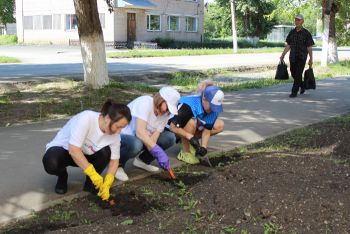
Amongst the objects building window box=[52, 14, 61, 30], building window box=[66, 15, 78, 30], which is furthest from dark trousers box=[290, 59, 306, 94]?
building window box=[52, 14, 61, 30]

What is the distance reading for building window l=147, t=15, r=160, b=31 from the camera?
40312 mm

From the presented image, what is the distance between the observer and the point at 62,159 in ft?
13.9

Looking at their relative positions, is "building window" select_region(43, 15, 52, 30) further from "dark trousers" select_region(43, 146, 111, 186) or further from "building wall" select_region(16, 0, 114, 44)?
"dark trousers" select_region(43, 146, 111, 186)

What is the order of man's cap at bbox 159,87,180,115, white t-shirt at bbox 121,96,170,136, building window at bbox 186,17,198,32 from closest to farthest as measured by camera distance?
man's cap at bbox 159,87,180,115 → white t-shirt at bbox 121,96,170,136 → building window at bbox 186,17,198,32

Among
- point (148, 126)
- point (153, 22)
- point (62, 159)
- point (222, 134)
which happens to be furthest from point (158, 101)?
point (153, 22)

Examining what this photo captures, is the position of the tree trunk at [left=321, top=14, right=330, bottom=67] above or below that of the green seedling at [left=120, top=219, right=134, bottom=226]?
above

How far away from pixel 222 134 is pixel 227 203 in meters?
3.28

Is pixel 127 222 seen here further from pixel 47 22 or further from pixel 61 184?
pixel 47 22

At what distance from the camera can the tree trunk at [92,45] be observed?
10039 mm

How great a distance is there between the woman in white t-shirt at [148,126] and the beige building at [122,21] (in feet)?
105

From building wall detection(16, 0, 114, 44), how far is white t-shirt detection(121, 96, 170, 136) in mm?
32494

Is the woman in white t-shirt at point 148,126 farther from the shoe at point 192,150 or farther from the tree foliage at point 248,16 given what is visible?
the tree foliage at point 248,16

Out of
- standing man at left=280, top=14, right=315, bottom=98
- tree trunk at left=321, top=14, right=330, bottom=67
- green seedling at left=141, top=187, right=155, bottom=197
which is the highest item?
tree trunk at left=321, top=14, right=330, bottom=67

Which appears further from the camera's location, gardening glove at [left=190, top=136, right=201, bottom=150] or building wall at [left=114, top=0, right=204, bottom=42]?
building wall at [left=114, top=0, right=204, bottom=42]
